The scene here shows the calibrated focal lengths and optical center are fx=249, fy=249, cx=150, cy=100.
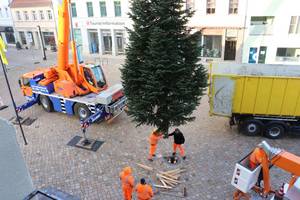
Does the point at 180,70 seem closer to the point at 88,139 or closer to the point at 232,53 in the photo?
the point at 88,139

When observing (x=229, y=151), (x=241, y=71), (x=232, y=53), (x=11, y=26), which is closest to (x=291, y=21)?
(x=232, y=53)

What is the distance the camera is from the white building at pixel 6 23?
35.7 meters

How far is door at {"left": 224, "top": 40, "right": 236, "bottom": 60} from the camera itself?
2353 centimetres

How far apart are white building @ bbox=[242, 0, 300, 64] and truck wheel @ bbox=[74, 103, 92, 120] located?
16.3 m

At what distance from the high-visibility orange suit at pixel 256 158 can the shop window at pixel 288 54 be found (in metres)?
17.8

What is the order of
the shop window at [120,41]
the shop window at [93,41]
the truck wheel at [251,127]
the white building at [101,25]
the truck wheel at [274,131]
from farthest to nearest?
the shop window at [93,41] → the shop window at [120,41] → the white building at [101,25] → the truck wheel at [251,127] → the truck wheel at [274,131]

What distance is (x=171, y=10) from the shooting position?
7.77 metres

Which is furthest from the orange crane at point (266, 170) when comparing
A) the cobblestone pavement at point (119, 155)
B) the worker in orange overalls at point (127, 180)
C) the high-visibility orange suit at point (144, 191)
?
the worker in orange overalls at point (127, 180)

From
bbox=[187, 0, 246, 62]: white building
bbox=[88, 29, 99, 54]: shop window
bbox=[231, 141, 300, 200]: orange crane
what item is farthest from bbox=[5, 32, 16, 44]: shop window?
bbox=[231, 141, 300, 200]: orange crane

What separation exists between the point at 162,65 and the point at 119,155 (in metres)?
4.89

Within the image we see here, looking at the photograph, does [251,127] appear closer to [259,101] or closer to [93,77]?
[259,101]

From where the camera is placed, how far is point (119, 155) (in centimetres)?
1075

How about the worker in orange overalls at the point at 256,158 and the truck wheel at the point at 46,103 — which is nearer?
the worker in orange overalls at the point at 256,158

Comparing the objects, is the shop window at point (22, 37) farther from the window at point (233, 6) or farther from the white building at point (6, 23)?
the window at point (233, 6)
